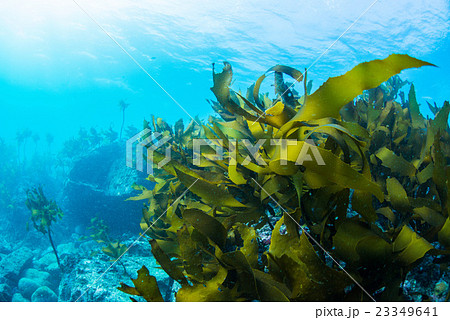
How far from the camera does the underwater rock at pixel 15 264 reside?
7323 mm

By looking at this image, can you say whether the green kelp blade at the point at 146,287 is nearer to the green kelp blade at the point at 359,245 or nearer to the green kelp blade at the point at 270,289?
the green kelp blade at the point at 270,289

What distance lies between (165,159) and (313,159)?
69 cm

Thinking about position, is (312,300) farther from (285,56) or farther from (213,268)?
(285,56)

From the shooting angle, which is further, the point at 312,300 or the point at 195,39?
the point at 195,39

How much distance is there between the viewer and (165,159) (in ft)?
3.67

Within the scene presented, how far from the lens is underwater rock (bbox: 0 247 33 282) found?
732 centimetres

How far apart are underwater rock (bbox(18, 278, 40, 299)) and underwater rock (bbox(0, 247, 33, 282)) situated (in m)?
0.56

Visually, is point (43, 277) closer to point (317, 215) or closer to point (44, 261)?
point (44, 261)

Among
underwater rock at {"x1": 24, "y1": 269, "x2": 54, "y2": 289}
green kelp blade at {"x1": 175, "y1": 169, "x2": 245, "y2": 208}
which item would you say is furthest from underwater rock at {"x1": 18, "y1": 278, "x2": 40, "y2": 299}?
green kelp blade at {"x1": 175, "y1": 169, "x2": 245, "y2": 208}

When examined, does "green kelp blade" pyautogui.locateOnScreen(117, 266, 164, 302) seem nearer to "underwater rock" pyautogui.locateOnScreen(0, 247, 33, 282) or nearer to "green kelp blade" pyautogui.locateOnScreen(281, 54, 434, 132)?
"green kelp blade" pyautogui.locateOnScreen(281, 54, 434, 132)

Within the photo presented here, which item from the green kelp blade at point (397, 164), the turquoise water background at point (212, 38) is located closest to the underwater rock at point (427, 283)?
the green kelp blade at point (397, 164)

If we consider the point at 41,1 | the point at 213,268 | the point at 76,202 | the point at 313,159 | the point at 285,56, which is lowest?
the point at 76,202

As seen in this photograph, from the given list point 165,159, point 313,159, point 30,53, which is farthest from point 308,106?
point 30,53
